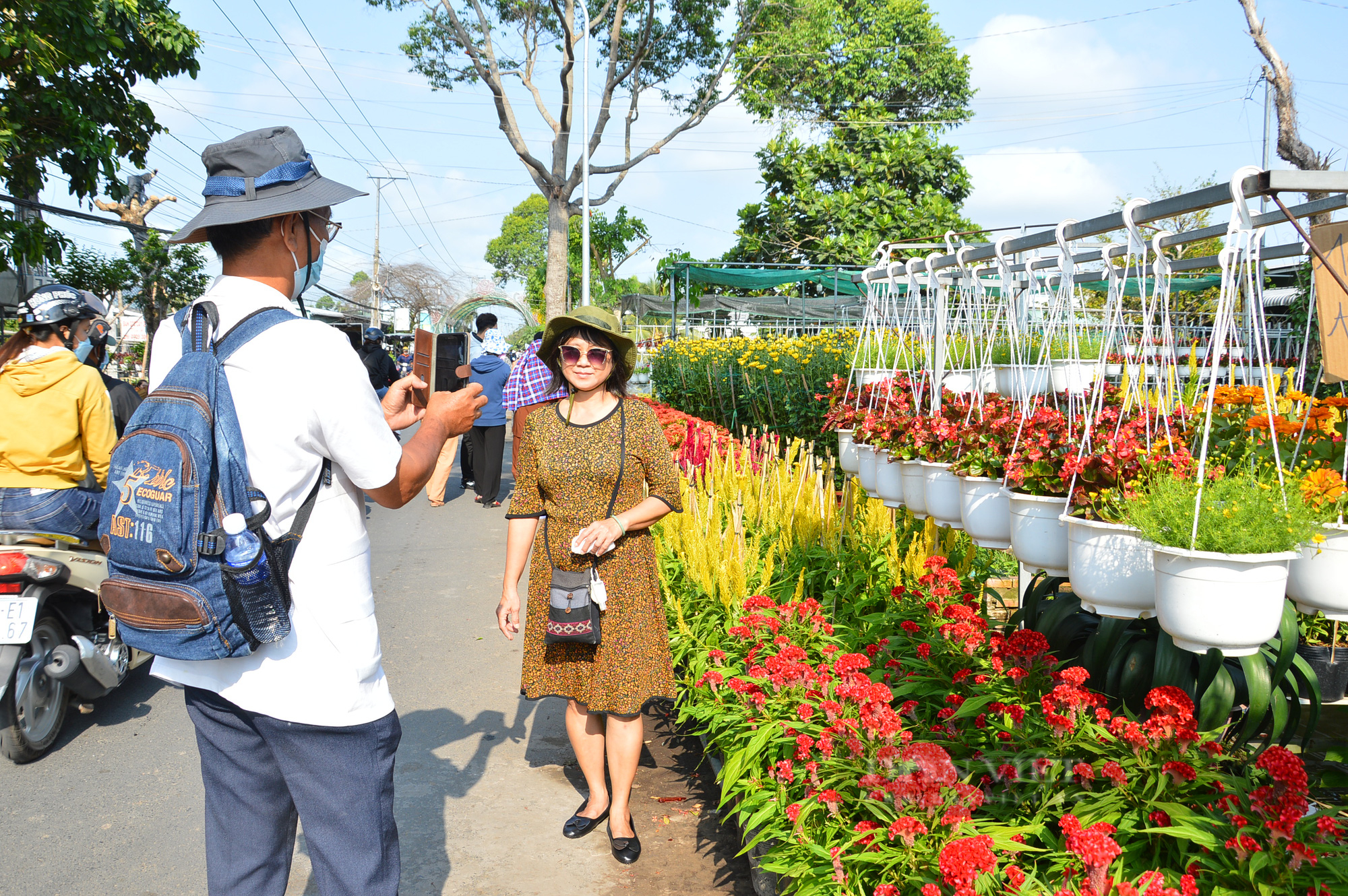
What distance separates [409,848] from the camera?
3195mm

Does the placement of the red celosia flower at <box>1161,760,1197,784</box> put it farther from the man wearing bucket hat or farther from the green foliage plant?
the man wearing bucket hat

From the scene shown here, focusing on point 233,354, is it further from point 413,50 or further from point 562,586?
point 413,50

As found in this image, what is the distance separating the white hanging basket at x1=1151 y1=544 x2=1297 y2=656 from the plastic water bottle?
191cm

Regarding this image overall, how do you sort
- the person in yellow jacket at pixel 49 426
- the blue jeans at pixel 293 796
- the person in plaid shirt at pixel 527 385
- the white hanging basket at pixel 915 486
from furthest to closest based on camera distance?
1. the person in plaid shirt at pixel 527 385
2. the person in yellow jacket at pixel 49 426
3. the white hanging basket at pixel 915 486
4. the blue jeans at pixel 293 796

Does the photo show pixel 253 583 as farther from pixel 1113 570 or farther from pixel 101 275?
pixel 101 275

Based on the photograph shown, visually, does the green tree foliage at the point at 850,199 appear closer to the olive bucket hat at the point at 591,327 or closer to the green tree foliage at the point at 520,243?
the olive bucket hat at the point at 591,327

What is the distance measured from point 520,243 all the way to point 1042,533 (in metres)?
84.6

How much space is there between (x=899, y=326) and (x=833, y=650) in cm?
205

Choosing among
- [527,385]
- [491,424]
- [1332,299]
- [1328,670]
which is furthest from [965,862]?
[491,424]

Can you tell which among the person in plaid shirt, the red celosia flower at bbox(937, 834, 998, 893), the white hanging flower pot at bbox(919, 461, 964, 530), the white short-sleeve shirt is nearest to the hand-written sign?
the white hanging flower pot at bbox(919, 461, 964, 530)

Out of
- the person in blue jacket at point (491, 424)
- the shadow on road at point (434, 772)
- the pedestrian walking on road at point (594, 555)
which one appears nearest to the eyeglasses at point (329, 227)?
the pedestrian walking on road at point (594, 555)

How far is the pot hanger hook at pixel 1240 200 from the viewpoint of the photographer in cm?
205

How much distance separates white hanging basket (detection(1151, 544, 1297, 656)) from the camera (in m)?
2.03

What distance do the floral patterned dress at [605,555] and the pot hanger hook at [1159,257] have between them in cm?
162
